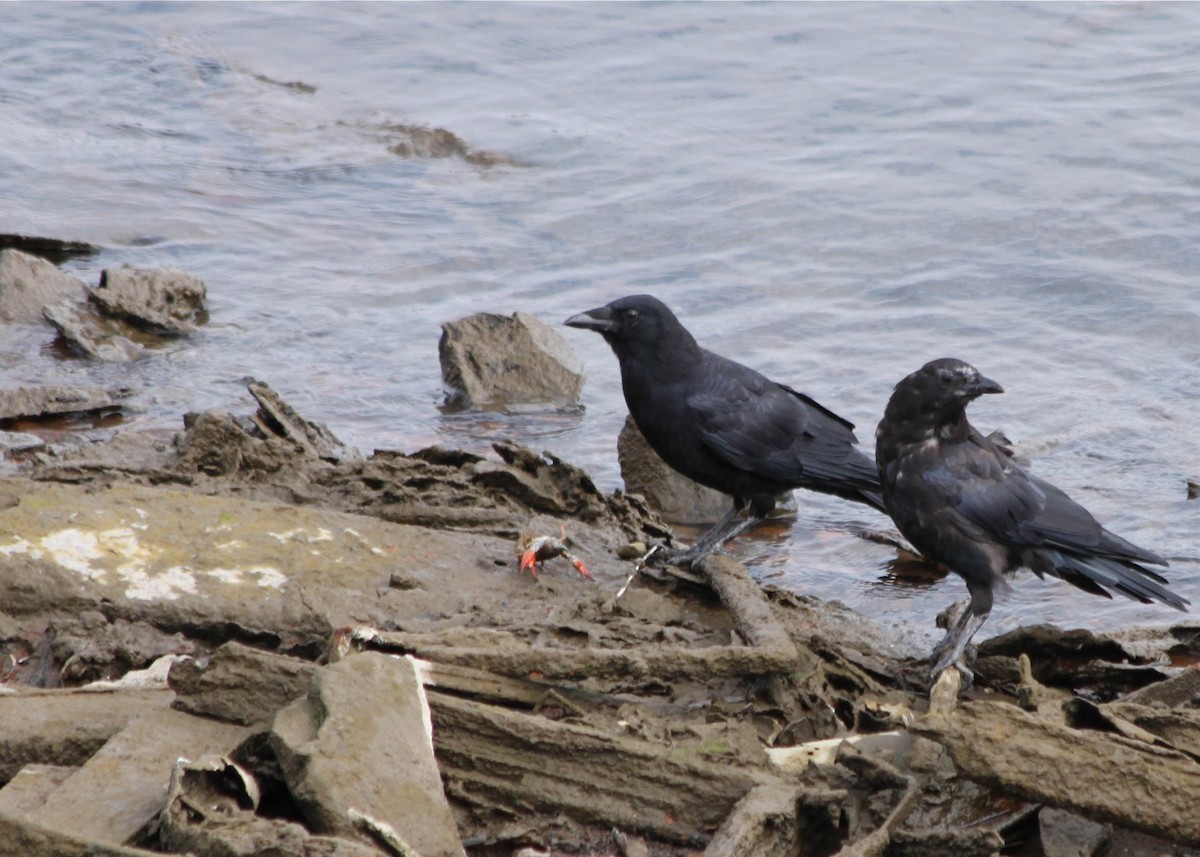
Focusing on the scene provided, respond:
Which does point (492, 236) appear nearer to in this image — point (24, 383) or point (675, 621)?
point (24, 383)

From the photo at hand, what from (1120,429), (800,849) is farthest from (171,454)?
(1120,429)

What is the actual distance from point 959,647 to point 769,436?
1977 mm

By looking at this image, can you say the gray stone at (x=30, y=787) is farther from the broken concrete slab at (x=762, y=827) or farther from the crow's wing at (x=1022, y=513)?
the crow's wing at (x=1022, y=513)

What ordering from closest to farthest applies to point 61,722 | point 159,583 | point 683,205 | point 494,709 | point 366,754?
point 366,754
point 494,709
point 61,722
point 159,583
point 683,205

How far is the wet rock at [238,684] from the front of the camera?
3488 millimetres

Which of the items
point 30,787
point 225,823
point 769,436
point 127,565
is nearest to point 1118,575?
point 769,436

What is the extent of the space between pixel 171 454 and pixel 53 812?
3395mm

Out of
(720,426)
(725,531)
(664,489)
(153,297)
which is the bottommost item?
(664,489)

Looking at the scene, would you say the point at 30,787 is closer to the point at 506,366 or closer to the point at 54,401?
the point at 54,401

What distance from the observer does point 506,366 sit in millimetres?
8820

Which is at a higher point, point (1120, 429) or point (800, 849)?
point (800, 849)

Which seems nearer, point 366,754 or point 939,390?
point 366,754

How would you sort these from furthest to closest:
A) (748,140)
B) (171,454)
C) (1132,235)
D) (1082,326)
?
1. (748,140)
2. (1132,235)
3. (1082,326)
4. (171,454)

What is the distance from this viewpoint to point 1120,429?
8531mm
